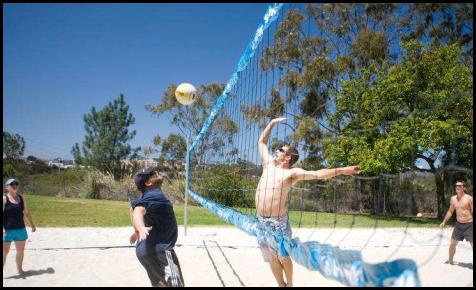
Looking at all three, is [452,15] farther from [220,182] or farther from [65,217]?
[65,217]

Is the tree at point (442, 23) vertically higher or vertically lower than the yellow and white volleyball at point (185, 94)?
higher

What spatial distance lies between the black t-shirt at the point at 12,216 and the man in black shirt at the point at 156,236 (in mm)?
2277

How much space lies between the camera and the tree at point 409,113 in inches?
227

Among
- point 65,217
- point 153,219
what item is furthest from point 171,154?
point 153,219

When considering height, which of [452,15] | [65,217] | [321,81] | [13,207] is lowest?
[65,217]

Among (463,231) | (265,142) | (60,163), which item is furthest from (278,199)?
(60,163)

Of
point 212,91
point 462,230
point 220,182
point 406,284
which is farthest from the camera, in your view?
point 212,91

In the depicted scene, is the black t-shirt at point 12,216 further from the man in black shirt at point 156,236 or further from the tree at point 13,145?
the tree at point 13,145

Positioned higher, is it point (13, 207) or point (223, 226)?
point (13, 207)

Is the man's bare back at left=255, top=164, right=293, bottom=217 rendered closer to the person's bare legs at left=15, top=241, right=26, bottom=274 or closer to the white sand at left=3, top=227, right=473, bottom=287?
the white sand at left=3, top=227, right=473, bottom=287

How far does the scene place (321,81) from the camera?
58.6 ft

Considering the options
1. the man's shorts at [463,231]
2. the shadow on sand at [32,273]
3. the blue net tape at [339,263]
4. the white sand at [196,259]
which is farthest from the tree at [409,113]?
the shadow on sand at [32,273]

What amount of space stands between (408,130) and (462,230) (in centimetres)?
309

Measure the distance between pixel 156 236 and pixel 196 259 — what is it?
290 centimetres
